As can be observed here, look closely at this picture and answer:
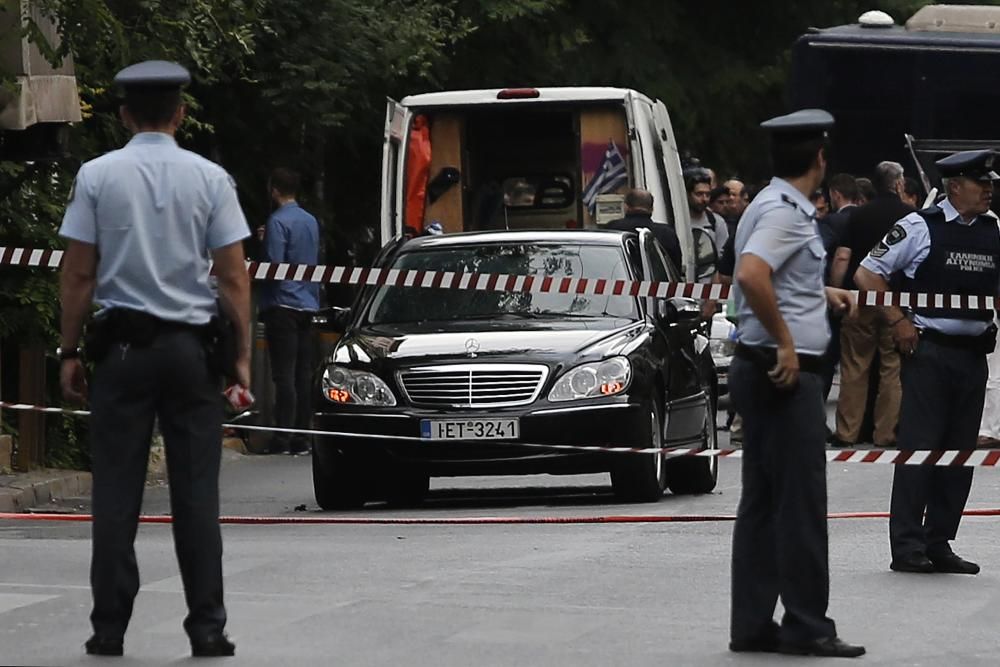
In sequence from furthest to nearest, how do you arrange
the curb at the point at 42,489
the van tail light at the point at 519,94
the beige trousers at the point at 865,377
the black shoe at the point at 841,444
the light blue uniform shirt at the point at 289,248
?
1. the van tail light at the point at 519,94
2. the black shoe at the point at 841,444
3. the beige trousers at the point at 865,377
4. the light blue uniform shirt at the point at 289,248
5. the curb at the point at 42,489

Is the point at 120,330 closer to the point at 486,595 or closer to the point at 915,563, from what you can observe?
the point at 486,595

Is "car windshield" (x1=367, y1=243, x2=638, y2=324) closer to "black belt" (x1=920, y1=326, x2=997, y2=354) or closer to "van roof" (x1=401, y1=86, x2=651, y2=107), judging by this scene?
"black belt" (x1=920, y1=326, x2=997, y2=354)

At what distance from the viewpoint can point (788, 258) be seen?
834 cm

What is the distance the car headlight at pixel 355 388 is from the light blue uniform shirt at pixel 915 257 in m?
3.72

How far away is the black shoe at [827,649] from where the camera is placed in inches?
326

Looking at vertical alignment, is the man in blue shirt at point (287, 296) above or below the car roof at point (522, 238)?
below

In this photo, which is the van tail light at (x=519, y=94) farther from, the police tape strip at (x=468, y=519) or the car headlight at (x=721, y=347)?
the police tape strip at (x=468, y=519)

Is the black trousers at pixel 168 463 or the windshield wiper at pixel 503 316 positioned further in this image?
the windshield wiper at pixel 503 316

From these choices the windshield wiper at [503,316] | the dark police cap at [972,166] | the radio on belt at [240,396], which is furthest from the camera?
the windshield wiper at [503,316]

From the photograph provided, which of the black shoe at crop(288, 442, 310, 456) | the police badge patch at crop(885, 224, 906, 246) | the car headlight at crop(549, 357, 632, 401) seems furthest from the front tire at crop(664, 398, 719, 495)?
the black shoe at crop(288, 442, 310, 456)

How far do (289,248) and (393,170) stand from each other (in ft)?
8.23

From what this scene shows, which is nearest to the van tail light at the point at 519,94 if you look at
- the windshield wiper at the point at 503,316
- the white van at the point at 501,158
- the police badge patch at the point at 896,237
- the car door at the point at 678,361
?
the white van at the point at 501,158

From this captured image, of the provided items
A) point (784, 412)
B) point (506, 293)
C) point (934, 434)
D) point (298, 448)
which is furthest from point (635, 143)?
point (784, 412)

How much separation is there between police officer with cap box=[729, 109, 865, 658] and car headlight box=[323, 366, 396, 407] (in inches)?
220
